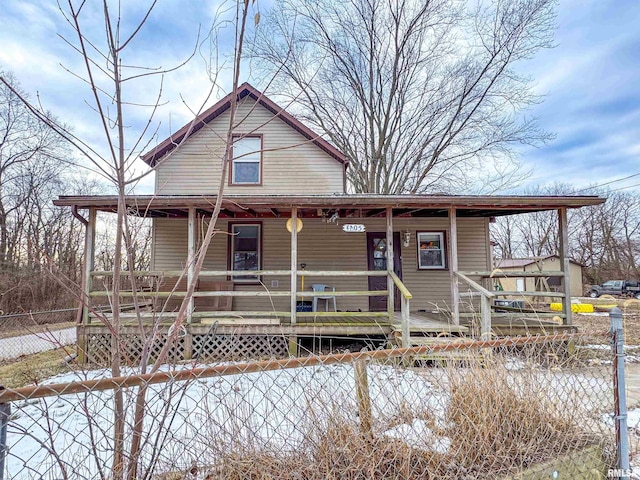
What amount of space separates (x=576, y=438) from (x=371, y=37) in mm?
19050

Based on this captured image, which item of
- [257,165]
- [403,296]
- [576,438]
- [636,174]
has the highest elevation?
[636,174]

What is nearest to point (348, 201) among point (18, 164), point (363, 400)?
point (363, 400)

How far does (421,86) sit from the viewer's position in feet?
59.1

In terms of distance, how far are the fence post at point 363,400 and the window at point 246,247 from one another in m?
7.52

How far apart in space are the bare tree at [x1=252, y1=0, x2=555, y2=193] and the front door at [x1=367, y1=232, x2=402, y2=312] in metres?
8.64

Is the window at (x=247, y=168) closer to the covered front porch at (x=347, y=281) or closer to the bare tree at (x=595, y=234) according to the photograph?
the covered front porch at (x=347, y=281)

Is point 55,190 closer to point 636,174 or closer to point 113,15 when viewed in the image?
A: point 113,15

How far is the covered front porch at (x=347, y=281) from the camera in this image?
6387mm

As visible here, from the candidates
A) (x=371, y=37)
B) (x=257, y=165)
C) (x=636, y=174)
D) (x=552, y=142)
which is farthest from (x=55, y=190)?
(x=636, y=174)

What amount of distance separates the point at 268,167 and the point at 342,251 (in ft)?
10.9

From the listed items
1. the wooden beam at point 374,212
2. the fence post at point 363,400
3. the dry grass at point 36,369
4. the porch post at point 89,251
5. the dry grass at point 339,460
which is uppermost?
the wooden beam at point 374,212

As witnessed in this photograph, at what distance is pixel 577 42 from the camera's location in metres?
14.0

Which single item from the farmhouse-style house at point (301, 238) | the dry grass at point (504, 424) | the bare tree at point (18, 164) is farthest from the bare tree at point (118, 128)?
the bare tree at point (18, 164)

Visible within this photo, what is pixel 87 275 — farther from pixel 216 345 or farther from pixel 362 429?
pixel 362 429
